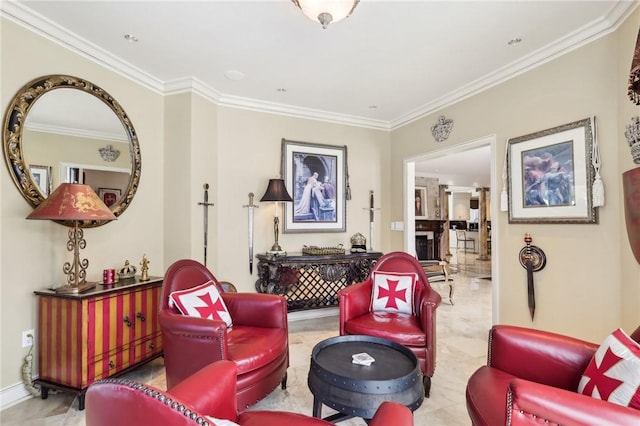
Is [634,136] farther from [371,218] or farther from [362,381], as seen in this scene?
[371,218]

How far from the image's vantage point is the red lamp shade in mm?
2119

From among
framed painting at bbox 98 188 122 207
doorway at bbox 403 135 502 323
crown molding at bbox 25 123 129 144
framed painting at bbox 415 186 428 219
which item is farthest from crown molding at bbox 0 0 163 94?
framed painting at bbox 415 186 428 219

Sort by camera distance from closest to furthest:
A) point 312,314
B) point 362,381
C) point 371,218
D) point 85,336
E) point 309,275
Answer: point 362,381
point 85,336
point 309,275
point 312,314
point 371,218

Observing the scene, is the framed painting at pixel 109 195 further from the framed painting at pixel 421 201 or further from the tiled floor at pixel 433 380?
the framed painting at pixel 421 201

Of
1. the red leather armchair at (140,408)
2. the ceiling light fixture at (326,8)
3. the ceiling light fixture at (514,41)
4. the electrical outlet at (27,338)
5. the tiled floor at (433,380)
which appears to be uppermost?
the ceiling light fixture at (514,41)

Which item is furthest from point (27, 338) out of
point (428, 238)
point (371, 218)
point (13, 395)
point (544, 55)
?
point (428, 238)

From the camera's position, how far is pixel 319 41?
2.60 meters

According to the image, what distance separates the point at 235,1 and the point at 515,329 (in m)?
2.67

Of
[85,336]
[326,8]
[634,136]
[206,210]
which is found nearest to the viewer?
[326,8]

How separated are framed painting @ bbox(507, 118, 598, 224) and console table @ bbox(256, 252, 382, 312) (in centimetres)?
178

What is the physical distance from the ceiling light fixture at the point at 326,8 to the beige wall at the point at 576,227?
6.32ft

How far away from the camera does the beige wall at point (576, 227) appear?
2262 millimetres

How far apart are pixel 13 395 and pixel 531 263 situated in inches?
162

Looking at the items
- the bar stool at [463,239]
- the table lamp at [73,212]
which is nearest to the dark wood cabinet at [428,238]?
the bar stool at [463,239]
